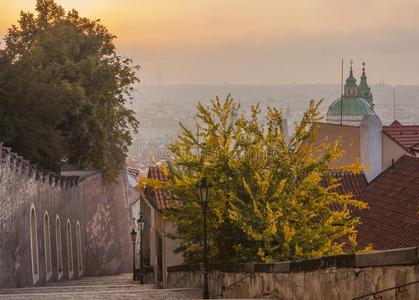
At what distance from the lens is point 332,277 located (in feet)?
31.0

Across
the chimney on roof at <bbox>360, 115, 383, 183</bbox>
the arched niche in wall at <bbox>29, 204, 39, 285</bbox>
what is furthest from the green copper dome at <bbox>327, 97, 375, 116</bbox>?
the arched niche in wall at <bbox>29, 204, 39, 285</bbox>

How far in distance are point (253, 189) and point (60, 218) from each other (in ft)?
53.5

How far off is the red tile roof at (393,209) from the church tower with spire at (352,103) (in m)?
86.0

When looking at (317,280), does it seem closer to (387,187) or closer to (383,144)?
(387,187)

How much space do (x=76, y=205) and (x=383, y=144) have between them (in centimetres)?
1494

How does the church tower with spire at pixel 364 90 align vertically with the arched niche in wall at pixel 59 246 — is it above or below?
above

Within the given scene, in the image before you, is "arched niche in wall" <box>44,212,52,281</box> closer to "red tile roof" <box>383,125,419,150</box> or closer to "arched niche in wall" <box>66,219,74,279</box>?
"arched niche in wall" <box>66,219,74,279</box>

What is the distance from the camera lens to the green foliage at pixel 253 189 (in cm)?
1702

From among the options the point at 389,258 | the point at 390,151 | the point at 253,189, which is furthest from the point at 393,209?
the point at 389,258

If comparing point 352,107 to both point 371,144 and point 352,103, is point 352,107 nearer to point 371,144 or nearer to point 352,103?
point 352,103

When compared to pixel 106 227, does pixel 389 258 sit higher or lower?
higher

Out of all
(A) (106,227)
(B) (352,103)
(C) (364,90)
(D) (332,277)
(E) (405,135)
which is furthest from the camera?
(C) (364,90)

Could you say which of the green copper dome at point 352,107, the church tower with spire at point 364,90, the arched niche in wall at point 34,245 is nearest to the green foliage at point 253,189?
the arched niche in wall at point 34,245

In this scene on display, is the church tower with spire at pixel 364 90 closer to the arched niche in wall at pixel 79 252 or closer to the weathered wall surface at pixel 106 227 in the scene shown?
the weathered wall surface at pixel 106 227
